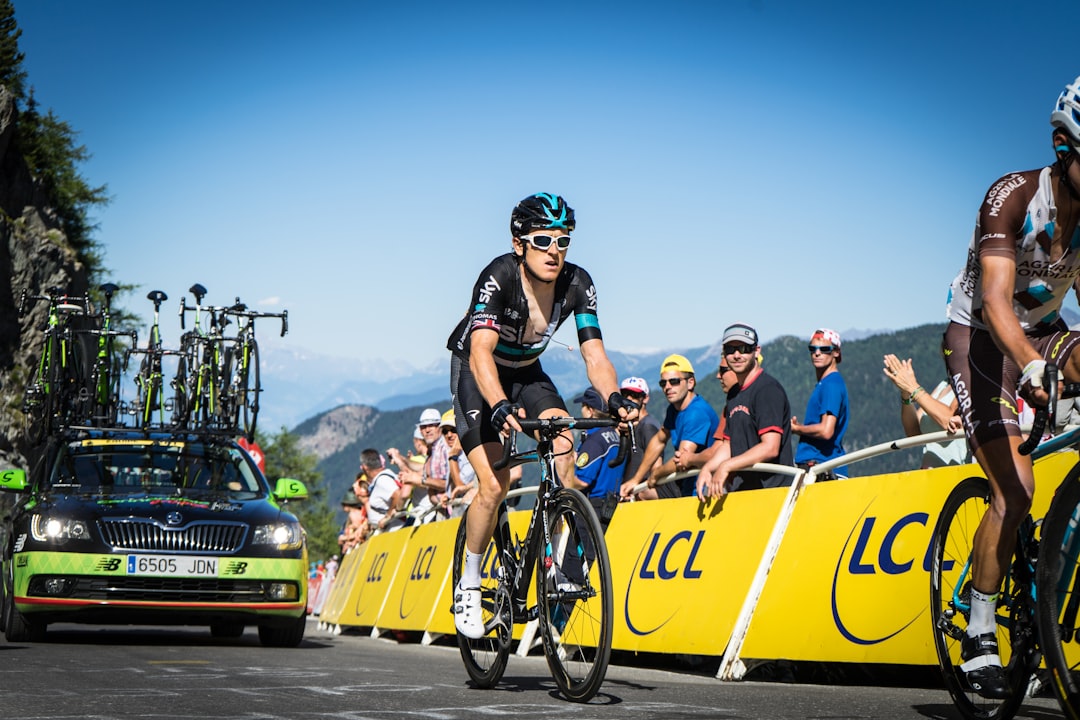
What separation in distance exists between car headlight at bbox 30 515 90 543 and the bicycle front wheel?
5.79 m

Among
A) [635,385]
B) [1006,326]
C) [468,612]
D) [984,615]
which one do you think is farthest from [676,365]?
[1006,326]

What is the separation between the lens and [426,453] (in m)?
17.1

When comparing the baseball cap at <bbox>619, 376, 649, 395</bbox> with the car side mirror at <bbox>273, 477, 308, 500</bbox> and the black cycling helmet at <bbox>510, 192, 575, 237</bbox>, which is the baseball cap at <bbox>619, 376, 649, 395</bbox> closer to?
the car side mirror at <bbox>273, 477, 308, 500</bbox>

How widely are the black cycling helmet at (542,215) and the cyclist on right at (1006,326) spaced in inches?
82.1

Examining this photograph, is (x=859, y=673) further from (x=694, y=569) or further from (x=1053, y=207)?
(x=1053, y=207)

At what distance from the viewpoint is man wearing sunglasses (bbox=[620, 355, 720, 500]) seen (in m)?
10.9

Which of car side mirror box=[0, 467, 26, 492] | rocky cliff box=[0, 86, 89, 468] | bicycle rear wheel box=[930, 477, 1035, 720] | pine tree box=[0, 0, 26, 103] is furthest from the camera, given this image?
pine tree box=[0, 0, 26, 103]

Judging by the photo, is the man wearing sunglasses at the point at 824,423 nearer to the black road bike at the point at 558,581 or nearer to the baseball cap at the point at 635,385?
the baseball cap at the point at 635,385

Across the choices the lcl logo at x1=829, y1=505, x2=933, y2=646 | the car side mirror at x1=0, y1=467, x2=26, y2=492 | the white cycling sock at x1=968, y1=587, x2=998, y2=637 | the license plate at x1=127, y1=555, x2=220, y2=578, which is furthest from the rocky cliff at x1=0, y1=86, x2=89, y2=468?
the white cycling sock at x1=968, y1=587, x2=998, y2=637

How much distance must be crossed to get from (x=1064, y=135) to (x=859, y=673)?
413 centimetres

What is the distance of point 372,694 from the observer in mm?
6727

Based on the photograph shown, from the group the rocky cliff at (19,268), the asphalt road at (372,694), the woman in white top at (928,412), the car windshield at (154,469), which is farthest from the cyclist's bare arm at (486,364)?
the rocky cliff at (19,268)

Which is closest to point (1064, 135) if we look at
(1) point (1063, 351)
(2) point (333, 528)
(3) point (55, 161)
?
(1) point (1063, 351)

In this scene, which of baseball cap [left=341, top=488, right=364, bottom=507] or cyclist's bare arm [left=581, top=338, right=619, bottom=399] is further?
baseball cap [left=341, top=488, right=364, bottom=507]
